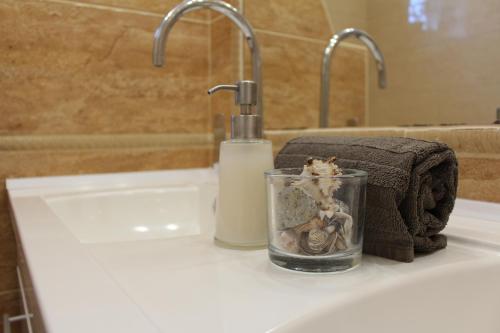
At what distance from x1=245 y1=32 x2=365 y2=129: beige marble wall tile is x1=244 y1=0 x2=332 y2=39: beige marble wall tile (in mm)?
23

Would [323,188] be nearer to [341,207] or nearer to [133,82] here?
[341,207]

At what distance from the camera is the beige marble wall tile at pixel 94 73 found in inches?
37.8

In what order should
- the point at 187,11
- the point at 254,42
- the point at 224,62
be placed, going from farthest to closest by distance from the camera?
the point at 224,62 < the point at 254,42 < the point at 187,11

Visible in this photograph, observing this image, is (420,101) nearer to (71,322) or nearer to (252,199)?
(252,199)

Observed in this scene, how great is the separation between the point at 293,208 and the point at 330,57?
72 centimetres

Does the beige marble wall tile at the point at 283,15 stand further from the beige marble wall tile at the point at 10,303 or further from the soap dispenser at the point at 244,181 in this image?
the beige marble wall tile at the point at 10,303

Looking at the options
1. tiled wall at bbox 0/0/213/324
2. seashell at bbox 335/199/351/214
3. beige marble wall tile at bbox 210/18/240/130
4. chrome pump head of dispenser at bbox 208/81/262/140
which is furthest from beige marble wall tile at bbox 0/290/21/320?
seashell at bbox 335/199/351/214

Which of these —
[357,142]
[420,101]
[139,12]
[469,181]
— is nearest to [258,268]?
[357,142]

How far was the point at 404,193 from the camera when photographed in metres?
0.40

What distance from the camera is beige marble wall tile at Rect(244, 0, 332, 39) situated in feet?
3.56

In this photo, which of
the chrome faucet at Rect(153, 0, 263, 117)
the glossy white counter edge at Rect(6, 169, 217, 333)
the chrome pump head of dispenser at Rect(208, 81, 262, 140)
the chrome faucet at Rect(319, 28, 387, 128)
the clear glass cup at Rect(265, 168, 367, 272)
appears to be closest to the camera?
the glossy white counter edge at Rect(6, 169, 217, 333)

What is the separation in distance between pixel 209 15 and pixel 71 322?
3.49 feet

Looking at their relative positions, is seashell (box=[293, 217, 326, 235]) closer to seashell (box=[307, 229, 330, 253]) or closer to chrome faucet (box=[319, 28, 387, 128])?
seashell (box=[307, 229, 330, 253])

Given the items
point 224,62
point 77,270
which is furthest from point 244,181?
point 224,62
